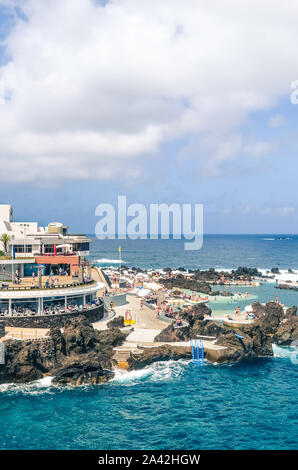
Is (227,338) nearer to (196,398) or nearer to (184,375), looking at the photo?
(184,375)

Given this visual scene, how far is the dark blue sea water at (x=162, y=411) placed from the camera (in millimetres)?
26109

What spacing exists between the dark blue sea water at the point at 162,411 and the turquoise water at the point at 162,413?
2.6 inches

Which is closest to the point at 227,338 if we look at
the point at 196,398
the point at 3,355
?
the point at 196,398

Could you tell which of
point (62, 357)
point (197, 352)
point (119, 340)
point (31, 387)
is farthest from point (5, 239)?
point (197, 352)

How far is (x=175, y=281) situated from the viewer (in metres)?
102

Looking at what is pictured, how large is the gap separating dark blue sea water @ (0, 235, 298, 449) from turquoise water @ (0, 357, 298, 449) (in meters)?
0.07

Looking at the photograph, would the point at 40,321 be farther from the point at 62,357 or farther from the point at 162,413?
the point at 162,413

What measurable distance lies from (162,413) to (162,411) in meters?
0.30

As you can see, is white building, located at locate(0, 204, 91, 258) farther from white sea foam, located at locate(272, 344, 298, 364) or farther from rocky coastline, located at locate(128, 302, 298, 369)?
white sea foam, located at locate(272, 344, 298, 364)

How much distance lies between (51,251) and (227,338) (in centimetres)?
3035

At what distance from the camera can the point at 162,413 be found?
98.1ft

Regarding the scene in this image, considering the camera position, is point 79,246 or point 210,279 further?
point 210,279
